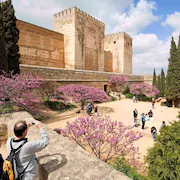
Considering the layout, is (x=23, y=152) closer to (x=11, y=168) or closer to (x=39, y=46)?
(x=11, y=168)

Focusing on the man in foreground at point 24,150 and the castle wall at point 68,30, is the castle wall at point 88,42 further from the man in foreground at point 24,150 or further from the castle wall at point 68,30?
the man in foreground at point 24,150

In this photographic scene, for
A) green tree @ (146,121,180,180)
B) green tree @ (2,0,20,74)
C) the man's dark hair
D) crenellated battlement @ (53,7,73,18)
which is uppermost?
crenellated battlement @ (53,7,73,18)

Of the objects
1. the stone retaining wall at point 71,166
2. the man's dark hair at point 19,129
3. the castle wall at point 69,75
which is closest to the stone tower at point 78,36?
the castle wall at point 69,75

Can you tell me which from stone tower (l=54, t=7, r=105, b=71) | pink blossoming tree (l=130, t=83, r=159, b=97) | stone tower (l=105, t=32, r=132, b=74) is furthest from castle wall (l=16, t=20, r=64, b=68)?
stone tower (l=105, t=32, r=132, b=74)

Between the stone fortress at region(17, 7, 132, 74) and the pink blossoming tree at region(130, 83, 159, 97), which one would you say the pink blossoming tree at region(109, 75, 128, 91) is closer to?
the pink blossoming tree at region(130, 83, 159, 97)

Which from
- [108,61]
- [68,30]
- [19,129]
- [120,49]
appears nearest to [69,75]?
[68,30]

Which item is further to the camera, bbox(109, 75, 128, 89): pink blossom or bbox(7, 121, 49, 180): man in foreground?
bbox(109, 75, 128, 89): pink blossom

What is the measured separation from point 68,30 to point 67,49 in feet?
7.73

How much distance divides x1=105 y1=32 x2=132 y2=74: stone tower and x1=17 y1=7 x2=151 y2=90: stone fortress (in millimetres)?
6313

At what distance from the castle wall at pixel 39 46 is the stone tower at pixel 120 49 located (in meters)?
13.0

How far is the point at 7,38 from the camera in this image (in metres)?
9.01

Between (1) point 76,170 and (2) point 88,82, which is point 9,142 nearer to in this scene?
(1) point 76,170

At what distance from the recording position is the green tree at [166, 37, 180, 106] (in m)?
16.4

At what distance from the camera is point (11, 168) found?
4.68 feet
